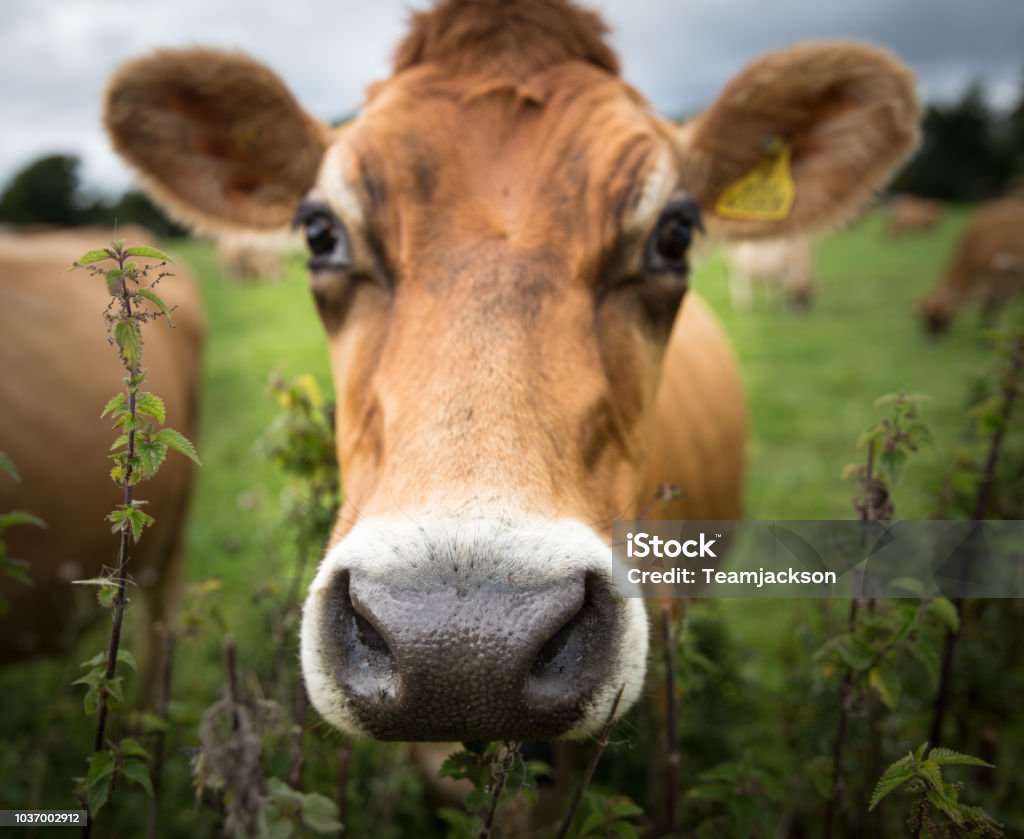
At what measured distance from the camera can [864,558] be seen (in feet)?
5.77

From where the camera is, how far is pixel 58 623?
3.48 metres

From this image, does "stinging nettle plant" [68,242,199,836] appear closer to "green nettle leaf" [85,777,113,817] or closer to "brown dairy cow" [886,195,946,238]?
"green nettle leaf" [85,777,113,817]

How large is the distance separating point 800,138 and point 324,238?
6.18 ft

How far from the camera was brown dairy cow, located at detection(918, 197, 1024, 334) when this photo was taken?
44.2 feet

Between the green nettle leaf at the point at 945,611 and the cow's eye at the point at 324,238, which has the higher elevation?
the cow's eye at the point at 324,238

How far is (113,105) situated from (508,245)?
1.76 metres

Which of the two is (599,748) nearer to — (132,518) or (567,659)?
(567,659)

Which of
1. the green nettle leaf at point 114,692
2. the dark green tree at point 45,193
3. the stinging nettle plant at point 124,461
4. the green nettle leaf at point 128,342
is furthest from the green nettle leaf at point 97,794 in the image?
Answer: the dark green tree at point 45,193

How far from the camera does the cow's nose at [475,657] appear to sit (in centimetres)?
124

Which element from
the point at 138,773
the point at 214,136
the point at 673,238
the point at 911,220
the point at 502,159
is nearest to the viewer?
the point at 138,773

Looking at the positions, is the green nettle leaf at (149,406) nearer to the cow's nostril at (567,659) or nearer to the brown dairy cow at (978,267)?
the cow's nostril at (567,659)

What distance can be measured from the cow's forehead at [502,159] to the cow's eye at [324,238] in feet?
0.17

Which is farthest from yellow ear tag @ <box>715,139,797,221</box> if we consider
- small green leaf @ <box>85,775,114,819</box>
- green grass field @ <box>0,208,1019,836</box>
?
small green leaf @ <box>85,775,114,819</box>

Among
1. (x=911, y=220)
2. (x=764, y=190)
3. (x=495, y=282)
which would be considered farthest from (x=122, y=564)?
(x=911, y=220)
